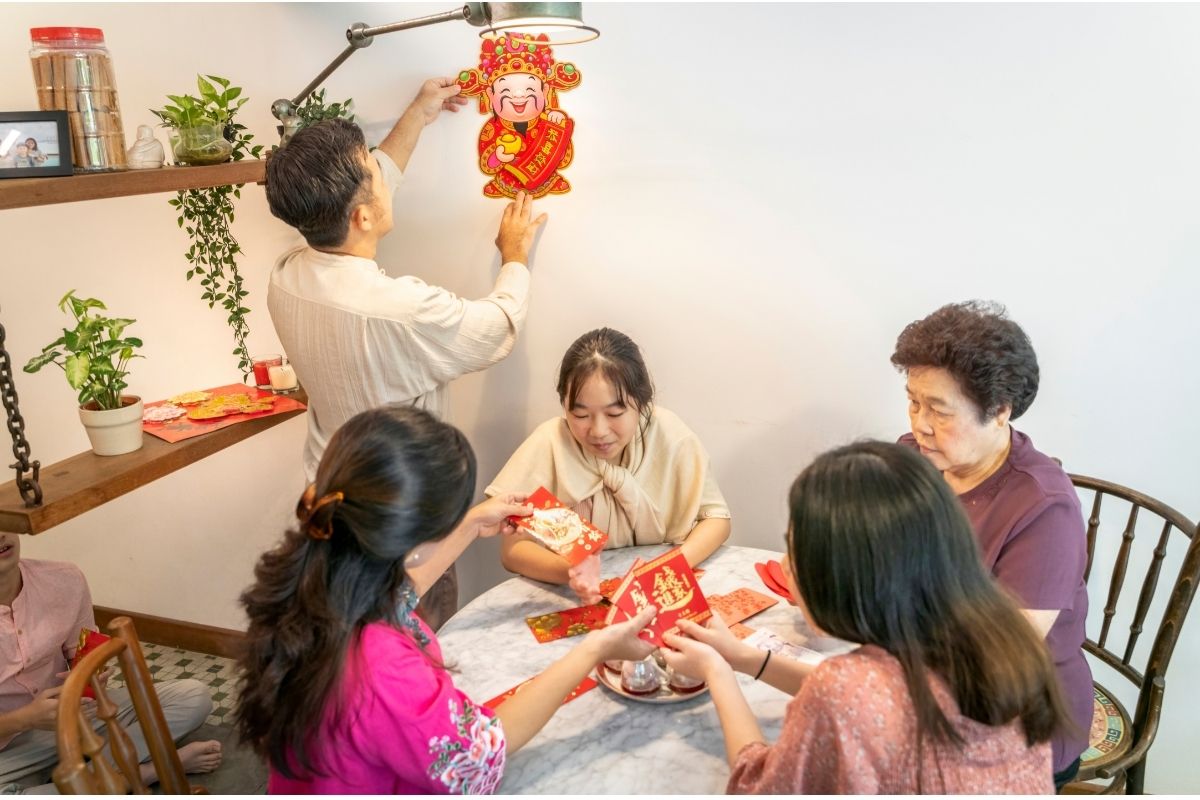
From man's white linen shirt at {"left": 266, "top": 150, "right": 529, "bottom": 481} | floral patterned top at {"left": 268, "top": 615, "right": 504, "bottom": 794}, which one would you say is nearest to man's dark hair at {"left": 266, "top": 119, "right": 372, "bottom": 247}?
man's white linen shirt at {"left": 266, "top": 150, "right": 529, "bottom": 481}

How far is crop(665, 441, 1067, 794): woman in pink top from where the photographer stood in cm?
112

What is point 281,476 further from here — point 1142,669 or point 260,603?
point 1142,669

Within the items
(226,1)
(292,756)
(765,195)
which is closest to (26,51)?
(226,1)

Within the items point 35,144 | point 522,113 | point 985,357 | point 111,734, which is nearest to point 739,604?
point 985,357

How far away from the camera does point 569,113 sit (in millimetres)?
2369

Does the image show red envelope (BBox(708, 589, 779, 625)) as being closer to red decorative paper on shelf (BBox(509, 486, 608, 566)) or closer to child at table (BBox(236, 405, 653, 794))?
red decorative paper on shelf (BBox(509, 486, 608, 566))

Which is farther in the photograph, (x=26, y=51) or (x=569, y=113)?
(x=26, y=51)

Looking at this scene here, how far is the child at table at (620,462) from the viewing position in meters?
2.07

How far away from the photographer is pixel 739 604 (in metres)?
1.84

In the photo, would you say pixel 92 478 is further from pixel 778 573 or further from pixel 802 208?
pixel 802 208

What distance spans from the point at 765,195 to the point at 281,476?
2.01 metres

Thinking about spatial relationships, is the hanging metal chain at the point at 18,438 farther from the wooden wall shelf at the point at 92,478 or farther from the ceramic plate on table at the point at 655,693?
the ceramic plate on table at the point at 655,693

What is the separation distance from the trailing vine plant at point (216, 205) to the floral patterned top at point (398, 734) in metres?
1.61

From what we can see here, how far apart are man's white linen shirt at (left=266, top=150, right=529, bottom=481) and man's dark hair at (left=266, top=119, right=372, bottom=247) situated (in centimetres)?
10
